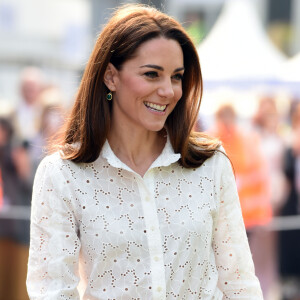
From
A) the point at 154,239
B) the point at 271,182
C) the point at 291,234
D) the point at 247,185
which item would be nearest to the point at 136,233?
the point at 154,239

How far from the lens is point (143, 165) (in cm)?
296

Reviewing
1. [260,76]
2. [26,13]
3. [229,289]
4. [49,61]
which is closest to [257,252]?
[260,76]

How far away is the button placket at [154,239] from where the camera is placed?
2742 mm

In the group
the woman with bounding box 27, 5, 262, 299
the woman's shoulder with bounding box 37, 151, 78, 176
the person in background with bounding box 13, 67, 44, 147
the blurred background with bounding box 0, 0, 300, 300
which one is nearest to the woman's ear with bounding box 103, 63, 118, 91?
the woman with bounding box 27, 5, 262, 299

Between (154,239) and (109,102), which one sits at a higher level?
(109,102)

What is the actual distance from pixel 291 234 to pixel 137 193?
4915mm

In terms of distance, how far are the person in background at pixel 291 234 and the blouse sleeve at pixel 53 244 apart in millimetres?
4868

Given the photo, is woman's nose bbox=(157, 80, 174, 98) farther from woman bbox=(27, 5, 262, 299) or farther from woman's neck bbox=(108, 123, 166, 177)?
woman's neck bbox=(108, 123, 166, 177)

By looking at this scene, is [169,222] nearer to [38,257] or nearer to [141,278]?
[141,278]

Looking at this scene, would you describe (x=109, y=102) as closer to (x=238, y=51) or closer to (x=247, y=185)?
(x=247, y=185)

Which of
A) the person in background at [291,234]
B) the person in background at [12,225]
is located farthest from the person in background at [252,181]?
the person in background at [12,225]

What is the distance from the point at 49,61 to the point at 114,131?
15.5 m

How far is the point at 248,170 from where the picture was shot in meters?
6.95

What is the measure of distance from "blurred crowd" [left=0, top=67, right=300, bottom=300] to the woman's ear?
11.6 ft
